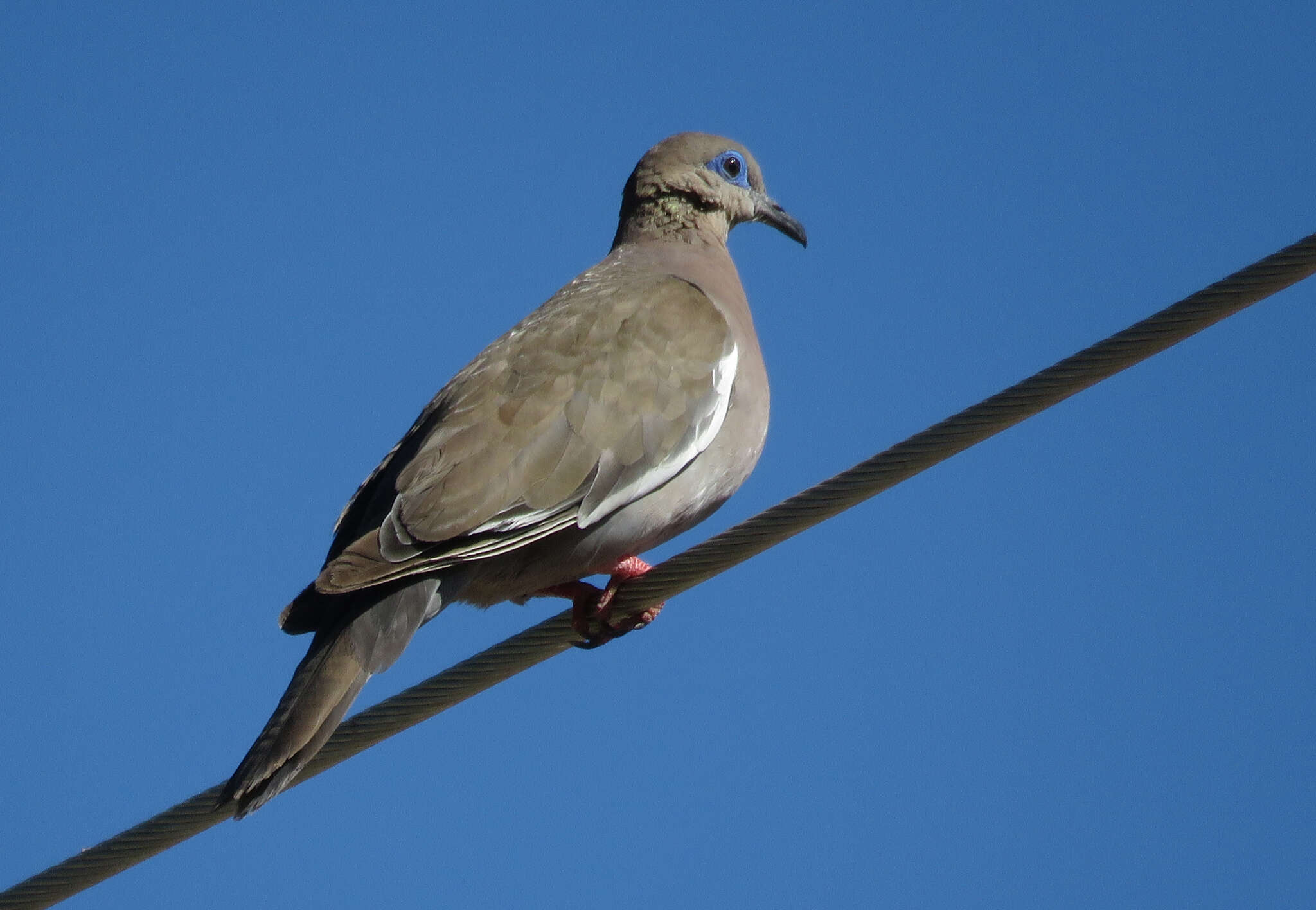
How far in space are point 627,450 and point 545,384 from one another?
35cm

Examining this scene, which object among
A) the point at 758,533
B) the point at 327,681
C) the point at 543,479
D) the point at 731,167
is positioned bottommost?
the point at 327,681

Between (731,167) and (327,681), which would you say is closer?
(327,681)

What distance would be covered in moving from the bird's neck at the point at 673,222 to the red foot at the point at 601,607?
1.68 m

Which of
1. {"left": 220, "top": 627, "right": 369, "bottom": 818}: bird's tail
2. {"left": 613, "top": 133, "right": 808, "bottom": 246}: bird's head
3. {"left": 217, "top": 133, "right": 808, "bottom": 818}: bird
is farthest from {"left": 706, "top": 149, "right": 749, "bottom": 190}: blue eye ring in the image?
{"left": 220, "top": 627, "right": 369, "bottom": 818}: bird's tail

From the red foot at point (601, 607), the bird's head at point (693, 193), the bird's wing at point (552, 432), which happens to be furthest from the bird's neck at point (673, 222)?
the red foot at point (601, 607)

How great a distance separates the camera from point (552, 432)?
446cm

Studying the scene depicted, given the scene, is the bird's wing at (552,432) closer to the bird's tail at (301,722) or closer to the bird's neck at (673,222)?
the bird's tail at (301,722)

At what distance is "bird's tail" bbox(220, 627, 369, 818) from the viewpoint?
3.54m

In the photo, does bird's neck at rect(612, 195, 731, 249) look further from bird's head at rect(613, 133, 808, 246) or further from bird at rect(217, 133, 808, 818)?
bird at rect(217, 133, 808, 818)

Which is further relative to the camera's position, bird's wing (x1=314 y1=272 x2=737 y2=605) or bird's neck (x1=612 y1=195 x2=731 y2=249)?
bird's neck (x1=612 y1=195 x2=731 y2=249)

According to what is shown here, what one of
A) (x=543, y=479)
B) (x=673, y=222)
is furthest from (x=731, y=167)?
(x=543, y=479)

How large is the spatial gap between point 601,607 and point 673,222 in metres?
2.02

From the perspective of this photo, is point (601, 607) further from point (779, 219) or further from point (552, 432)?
point (779, 219)

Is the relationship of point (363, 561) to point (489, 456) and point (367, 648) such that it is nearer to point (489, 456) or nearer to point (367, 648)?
point (367, 648)
